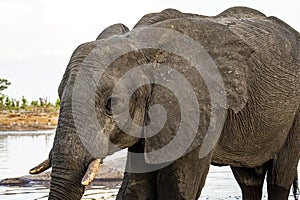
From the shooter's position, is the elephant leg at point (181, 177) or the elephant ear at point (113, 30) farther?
the elephant ear at point (113, 30)

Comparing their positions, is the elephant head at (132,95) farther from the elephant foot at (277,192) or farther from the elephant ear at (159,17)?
the elephant foot at (277,192)

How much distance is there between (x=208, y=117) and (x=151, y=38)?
0.53 m

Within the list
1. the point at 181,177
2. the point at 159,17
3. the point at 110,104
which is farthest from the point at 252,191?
the point at 110,104

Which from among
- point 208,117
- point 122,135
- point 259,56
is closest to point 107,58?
point 122,135

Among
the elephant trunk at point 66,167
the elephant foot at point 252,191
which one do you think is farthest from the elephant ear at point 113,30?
the elephant foot at point 252,191

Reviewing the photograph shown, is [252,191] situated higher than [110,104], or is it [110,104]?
[110,104]

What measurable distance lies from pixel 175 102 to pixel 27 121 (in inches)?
1509

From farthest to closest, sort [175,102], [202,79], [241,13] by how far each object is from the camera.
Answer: [241,13]
[202,79]
[175,102]

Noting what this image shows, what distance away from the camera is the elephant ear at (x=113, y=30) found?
13.9 ft

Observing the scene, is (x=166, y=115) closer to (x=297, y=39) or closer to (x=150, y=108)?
(x=150, y=108)

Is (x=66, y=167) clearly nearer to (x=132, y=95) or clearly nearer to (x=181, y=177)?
(x=132, y=95)

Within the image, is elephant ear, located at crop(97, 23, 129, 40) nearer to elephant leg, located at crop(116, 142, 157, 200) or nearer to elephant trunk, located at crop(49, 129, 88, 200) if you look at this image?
elephant leg, located at crop(116, 142, 157, 200)

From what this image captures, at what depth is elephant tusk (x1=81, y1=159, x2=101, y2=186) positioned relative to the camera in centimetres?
344

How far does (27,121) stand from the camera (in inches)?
1642
